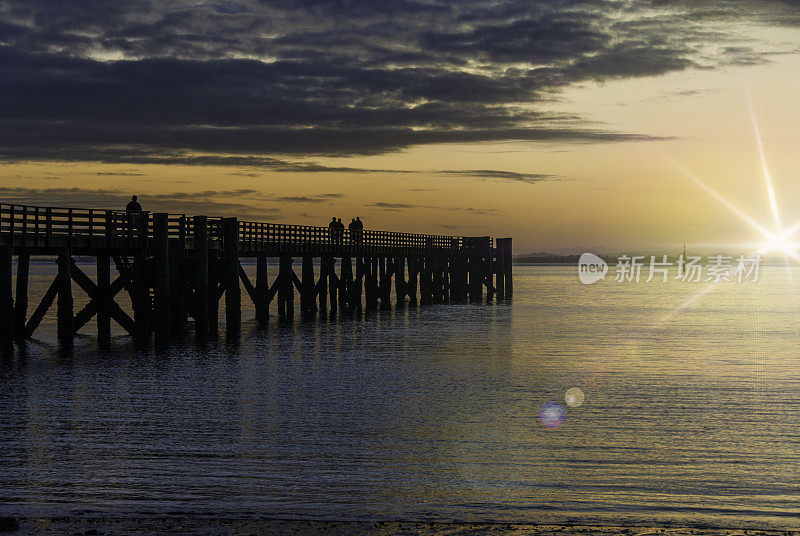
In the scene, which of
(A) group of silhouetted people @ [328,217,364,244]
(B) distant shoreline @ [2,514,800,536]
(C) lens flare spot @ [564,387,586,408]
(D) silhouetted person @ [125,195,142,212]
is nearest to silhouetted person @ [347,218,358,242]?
(A) group of silhouetted people @ [328,217,364,244]

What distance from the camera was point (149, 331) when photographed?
99.9ft

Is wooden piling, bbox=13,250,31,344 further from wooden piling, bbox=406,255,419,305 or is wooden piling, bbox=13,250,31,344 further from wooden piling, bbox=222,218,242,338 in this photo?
wooden piling, bbox=406,255,419,305

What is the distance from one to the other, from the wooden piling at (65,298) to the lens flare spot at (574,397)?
15.5 meters

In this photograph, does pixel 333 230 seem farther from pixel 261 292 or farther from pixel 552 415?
pixel 552 415

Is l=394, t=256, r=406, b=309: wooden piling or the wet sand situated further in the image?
l=394, t=256, r=406, b=309: wooden piling

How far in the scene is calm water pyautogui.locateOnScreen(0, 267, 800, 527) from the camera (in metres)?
9.68

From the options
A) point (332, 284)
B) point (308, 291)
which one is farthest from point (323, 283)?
point (308, 291)

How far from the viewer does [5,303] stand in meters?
24.6

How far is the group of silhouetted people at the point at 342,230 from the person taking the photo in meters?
48.1

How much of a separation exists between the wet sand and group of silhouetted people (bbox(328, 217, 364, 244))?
39133 mm

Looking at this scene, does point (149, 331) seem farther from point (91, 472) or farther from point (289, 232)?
point (91, 472)

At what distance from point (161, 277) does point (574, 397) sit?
594 inches

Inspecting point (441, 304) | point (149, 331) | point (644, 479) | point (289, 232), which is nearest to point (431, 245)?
point (441, 304)

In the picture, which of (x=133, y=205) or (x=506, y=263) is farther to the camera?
(x=506, y=263)
